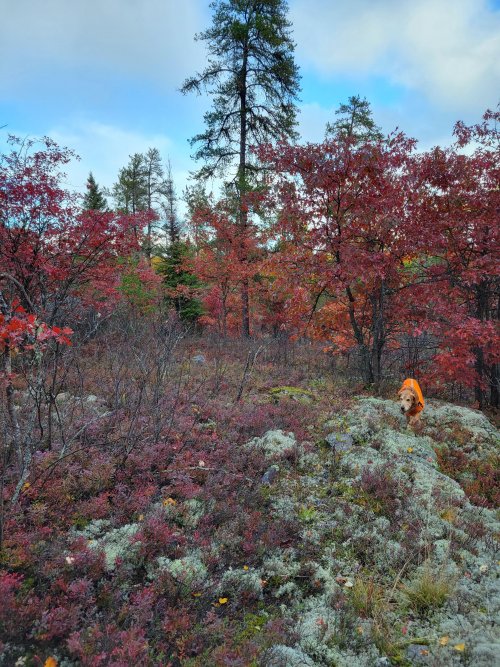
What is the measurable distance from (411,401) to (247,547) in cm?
380

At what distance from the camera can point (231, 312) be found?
2056cm

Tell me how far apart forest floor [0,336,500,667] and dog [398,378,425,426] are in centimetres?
46

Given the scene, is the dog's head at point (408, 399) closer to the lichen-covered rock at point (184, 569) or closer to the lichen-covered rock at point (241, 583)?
the lichen-covered rock at point (241, 583)

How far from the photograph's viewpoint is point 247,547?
316cm

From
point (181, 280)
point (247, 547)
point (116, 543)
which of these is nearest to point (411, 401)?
point (247, 547)

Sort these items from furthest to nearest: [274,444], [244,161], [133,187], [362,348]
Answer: [133,187] < [244,161] < [362,348] < [274,444]

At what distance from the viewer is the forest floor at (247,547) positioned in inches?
89.5

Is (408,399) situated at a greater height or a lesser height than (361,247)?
lesser

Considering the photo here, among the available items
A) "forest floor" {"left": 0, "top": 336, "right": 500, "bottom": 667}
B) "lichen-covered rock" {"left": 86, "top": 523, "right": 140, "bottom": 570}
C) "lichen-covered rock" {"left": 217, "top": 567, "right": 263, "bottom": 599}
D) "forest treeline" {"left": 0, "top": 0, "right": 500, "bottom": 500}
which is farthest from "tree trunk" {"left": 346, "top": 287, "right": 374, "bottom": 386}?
"lichen-covered rock" {"left": 86, "top": 523, "right": 140, "bottom": 570}

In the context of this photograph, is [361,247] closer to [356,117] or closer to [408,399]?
[408,399]

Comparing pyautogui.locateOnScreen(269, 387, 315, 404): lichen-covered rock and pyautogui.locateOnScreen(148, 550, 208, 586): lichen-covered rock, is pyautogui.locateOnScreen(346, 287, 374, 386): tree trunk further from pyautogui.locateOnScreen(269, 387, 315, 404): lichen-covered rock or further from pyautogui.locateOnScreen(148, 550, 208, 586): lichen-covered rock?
pyautogui.locateOnScreen(148, 550, 208, 586): lichen-covered rock

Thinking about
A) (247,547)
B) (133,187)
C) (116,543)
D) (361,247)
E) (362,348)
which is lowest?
(247,547)

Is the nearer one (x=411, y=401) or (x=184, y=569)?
(x=184, y=569)

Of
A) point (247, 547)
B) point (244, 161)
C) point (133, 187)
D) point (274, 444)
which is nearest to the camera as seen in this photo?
point (247, 547)
